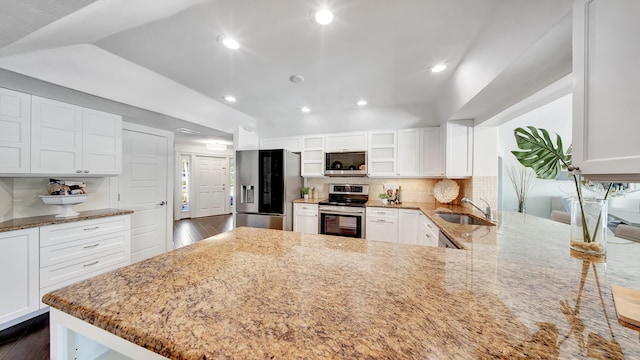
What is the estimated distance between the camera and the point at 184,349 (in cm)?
45

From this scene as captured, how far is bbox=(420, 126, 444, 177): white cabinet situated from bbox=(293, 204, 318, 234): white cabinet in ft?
6.26

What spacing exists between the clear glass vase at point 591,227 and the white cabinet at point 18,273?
4.13m

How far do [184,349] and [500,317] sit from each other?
0.80 m

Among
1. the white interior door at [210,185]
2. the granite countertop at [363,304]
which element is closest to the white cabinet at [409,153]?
the granite countertop at [363,304]

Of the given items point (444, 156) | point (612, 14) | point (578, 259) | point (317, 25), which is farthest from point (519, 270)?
point (444, 156)

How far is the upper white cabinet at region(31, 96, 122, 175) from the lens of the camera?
2.02m

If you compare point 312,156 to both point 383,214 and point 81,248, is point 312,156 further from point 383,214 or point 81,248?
point 81,248

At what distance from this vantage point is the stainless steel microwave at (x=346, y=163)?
11.7 ft

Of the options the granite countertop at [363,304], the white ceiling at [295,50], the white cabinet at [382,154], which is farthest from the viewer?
the white cabinet at [382,154]

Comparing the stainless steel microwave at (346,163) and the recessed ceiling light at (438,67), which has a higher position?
the recessed ceiling light at (438,67)

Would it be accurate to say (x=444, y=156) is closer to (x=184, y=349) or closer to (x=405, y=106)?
(x=405, y=106)

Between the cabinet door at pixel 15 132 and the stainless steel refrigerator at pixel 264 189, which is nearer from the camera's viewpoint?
the cabinet door at pixel 15 132

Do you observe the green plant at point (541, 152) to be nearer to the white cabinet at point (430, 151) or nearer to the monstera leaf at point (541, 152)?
the monstera leaf at point (541, 152)

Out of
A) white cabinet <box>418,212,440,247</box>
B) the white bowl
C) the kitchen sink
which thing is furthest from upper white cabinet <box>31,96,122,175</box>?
the kitchen sink
